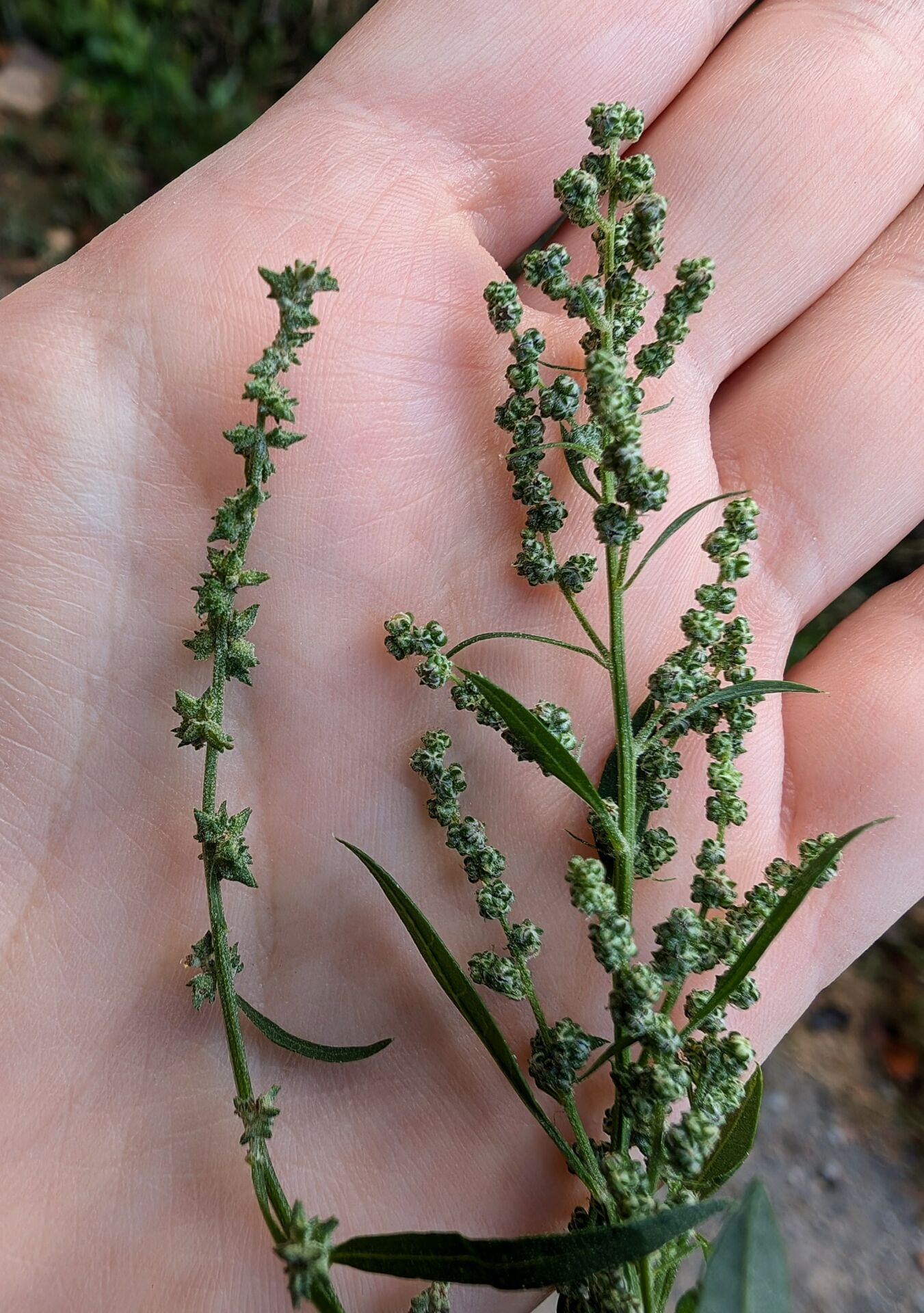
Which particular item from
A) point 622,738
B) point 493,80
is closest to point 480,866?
point 622,738

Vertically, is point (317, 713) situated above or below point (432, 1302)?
above

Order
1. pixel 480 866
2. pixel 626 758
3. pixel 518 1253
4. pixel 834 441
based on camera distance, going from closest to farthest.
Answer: pixel 518 1253 < pixel 626 758 < pixel 480 866 < pixel 834 441

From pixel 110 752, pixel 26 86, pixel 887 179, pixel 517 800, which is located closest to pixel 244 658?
pixel 110 752

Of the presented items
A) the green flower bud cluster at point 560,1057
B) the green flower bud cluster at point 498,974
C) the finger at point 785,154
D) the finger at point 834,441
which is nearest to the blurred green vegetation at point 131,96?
the finger at point 785,154

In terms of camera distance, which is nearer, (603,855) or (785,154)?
(603,855)

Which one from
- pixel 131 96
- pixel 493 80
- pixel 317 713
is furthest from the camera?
pixel 131 96

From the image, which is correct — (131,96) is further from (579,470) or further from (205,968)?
(205,968)

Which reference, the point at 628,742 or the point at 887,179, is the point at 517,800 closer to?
the point at 628,742
